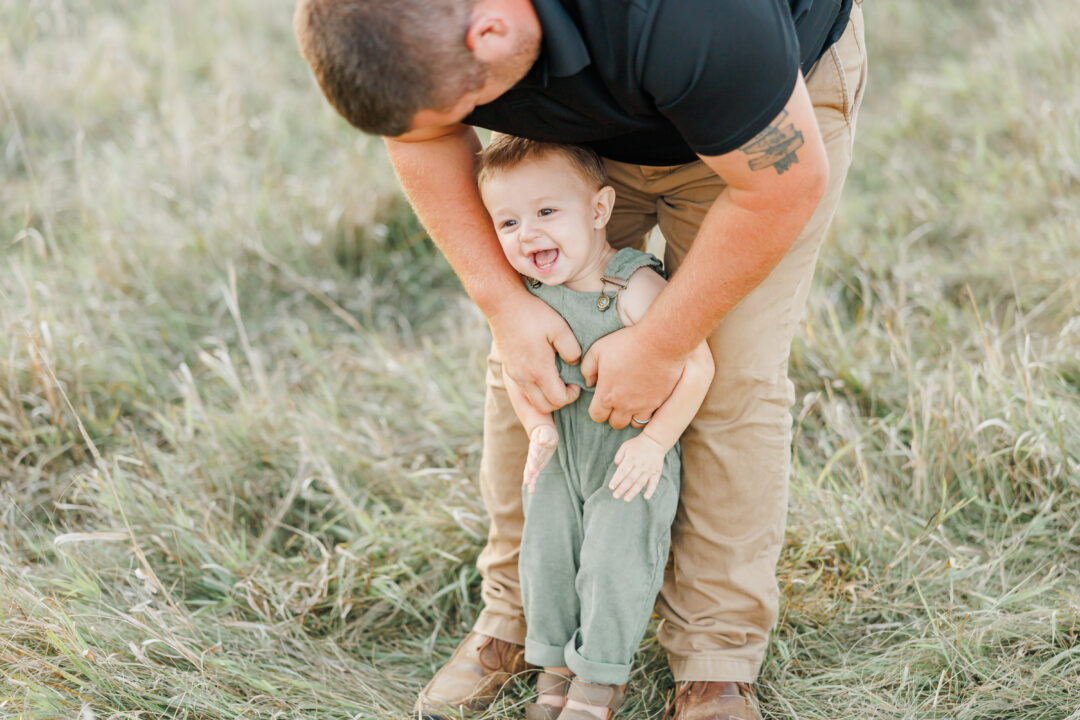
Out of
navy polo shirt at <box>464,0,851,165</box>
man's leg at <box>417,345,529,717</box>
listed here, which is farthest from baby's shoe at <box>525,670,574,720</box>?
navy polo shirt at <box>464,0,851,165</box>

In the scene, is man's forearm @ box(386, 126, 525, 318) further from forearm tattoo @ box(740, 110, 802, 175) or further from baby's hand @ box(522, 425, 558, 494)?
forearm tattoo @ box(740, 110, 802, 175)

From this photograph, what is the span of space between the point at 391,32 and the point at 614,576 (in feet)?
3.84

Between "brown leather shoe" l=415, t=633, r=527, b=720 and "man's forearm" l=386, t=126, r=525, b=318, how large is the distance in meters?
0.85

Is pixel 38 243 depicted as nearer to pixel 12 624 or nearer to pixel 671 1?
pixel 12 624

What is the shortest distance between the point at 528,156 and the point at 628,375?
18.7 inches

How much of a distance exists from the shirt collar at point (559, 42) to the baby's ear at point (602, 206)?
1.35ft

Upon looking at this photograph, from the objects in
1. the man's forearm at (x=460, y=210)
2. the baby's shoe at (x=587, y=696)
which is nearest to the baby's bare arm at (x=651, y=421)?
the man's forearm at (x=460, y=210)

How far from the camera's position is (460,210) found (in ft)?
6.56

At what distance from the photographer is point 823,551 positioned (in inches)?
96.9

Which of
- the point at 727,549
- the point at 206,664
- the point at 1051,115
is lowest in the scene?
the point at 206,664

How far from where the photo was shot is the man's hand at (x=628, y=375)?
1.87m

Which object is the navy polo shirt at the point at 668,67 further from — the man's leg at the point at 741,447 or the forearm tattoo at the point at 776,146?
the man's leg at the point at 741,447

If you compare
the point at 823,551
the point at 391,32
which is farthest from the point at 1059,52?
the point at 391,32

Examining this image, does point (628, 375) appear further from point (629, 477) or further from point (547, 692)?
point (547, 692)
